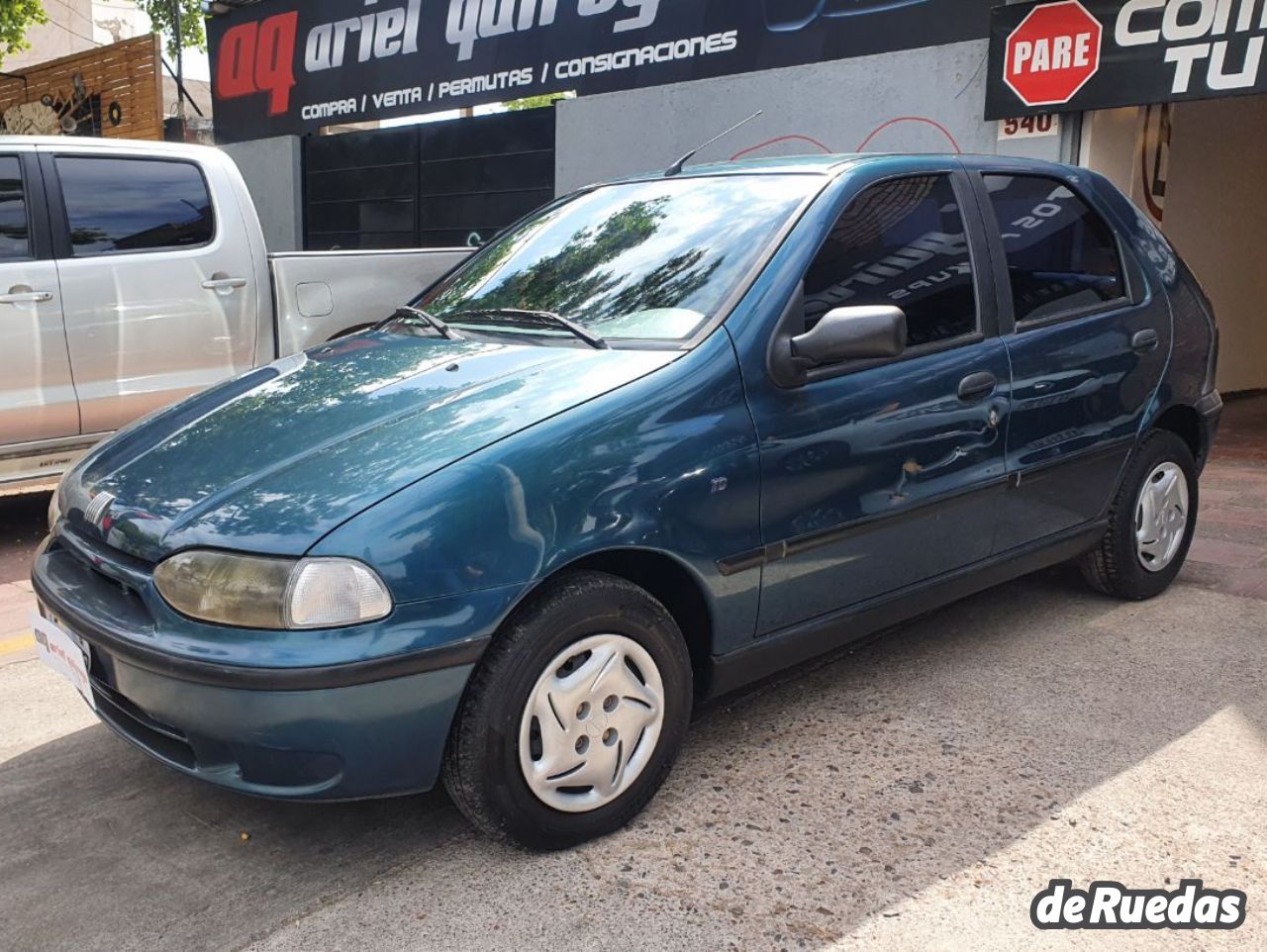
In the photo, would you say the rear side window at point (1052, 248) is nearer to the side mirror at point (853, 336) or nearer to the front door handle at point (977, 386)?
the front door handle at point (977, 386)

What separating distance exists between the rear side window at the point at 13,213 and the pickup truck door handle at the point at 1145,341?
4.83m

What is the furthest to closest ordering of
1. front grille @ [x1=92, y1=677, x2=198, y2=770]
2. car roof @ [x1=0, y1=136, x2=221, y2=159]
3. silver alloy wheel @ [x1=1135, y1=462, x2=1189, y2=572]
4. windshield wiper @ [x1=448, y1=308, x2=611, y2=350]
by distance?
car roof @ [x1=0, y1=136, x2=221, y2=159] → silver alloy wheel @ [x1=1135, y1=462, x2=1189, y2=572] → windshield wiper @ [x1=448, y1=308, x2=611, y2=350] → front grille @ [x1=92, y1=677, x2=198, y2=770]

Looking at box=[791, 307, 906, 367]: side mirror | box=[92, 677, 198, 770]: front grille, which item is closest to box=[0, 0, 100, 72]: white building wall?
box=[92, 677, 198, 770]: front grille

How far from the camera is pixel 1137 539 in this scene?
14.8ft

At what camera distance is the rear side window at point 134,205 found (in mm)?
5664

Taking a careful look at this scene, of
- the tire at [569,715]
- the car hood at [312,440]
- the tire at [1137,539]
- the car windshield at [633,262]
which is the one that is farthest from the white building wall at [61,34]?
the tire at [569,715]

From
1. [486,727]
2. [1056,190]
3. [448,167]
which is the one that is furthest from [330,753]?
Answer: [448,167]

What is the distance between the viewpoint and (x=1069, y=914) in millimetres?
2559

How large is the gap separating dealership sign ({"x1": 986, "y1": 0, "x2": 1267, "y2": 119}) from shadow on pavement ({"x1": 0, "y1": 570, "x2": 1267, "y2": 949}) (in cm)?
402

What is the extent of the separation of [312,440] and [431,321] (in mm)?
963

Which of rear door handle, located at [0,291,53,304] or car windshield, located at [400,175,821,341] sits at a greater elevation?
car windshield, located at [400,175,821,341]

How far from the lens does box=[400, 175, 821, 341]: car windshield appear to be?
10.6ft

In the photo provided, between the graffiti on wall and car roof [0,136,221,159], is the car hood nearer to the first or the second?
car roof [0,136,221,159]

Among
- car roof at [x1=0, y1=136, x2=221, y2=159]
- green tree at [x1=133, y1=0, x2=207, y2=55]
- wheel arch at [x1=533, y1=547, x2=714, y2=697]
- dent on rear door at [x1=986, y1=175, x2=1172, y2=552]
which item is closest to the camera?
wheel arch at [x1=533, y1=547, x2=714, y2=697]
